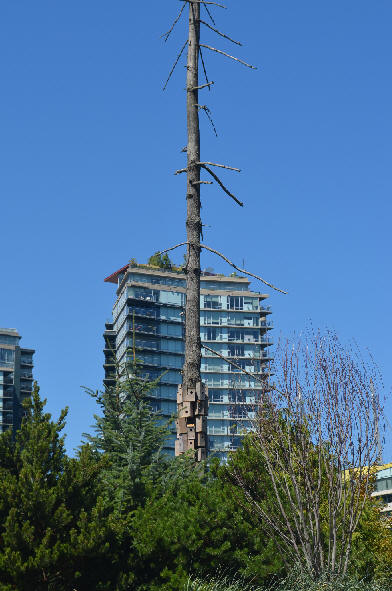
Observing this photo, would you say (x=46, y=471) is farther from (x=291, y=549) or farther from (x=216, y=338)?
(x=216, y=338)

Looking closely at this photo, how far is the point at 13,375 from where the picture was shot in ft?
481

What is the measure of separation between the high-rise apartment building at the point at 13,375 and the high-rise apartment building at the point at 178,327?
17.8 meters

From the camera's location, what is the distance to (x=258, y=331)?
142 m

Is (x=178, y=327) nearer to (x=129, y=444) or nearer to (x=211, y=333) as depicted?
(x=211, y=333)

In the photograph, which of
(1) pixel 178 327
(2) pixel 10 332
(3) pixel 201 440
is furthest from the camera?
(2) pixel 10 332

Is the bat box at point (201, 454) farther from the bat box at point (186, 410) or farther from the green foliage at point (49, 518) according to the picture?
the green foliage at point (49, 518)

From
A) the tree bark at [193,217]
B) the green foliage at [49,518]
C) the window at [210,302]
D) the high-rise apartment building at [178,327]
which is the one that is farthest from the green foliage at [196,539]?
the window at [210,302]

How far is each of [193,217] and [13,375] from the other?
436 feet

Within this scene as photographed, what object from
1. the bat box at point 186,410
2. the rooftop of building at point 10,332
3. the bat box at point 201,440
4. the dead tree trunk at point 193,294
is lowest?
the bat box at point 201,440

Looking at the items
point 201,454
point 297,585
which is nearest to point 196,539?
point 297,585

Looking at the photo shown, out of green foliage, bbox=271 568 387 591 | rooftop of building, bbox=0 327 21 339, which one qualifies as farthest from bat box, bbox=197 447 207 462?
rooftop of building, bbox=0 327 21 339

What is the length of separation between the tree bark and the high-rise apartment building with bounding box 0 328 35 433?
11119cm

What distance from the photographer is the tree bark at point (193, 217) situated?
58.5 ft

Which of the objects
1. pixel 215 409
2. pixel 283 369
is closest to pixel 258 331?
pixel 215 409
